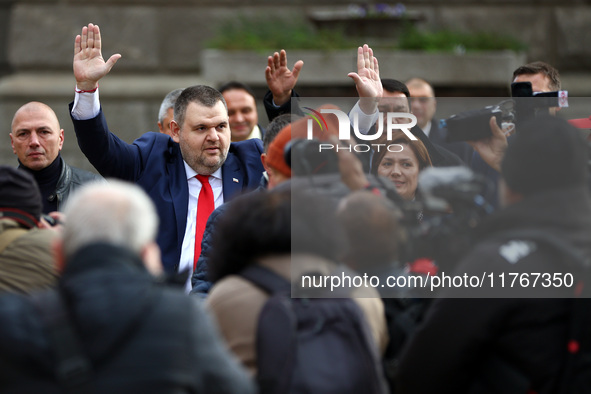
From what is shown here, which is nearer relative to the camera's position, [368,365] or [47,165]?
[368,365]

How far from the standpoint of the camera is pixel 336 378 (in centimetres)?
233

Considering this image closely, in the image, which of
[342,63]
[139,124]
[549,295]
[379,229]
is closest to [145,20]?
[139,124]

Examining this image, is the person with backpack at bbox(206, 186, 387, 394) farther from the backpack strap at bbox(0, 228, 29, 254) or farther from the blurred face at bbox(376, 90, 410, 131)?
the blurred face at bbox(376, 90, 410, 131)

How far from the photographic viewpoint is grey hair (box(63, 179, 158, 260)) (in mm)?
2084

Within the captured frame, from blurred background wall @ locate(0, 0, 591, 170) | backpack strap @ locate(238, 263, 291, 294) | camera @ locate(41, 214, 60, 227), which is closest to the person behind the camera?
backpack strap @ locate(238, 263, 291, 294)

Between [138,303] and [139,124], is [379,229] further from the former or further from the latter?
[139,124]

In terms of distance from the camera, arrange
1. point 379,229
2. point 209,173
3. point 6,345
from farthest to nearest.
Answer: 1. point 209,173
2. point 379,229
3. point 6,345

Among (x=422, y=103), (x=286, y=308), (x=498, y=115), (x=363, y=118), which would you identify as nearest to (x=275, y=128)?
(x=363, y=118)

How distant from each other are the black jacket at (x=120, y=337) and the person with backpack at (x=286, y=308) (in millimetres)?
241

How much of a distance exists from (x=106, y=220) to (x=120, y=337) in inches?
12.2

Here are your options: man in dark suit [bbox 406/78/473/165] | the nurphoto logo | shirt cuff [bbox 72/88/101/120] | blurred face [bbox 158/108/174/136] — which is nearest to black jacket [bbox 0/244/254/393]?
the nurphoto logo

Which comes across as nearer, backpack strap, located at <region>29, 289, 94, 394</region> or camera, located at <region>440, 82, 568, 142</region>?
backpack strap, located at <region>29, 289, 94, 394</region>

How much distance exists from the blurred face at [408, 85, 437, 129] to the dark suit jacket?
1.26 metres

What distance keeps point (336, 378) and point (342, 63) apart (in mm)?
5375
